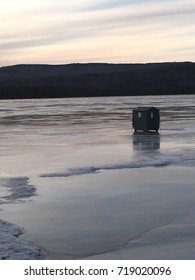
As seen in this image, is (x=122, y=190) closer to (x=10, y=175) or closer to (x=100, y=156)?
(x=10, y=175)

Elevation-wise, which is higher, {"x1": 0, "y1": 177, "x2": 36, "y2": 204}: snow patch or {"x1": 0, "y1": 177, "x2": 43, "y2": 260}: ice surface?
{"x1": 0, "y1": 177, "x2": 36, "y2": 204}: snow patch

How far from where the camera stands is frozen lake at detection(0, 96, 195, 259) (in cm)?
947

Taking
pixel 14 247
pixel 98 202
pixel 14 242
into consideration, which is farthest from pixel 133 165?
pixel 14 247

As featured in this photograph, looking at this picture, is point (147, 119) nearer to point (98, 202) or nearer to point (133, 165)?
point (133, 165)

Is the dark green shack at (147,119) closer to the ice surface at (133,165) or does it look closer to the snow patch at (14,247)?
the ice surface at (133,165)

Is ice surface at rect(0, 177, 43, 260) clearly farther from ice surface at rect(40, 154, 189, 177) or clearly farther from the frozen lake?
ice surface at rect(40, 154, 189, 177)

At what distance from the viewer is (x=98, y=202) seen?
1276 cm

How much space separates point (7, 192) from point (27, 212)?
7.60ft

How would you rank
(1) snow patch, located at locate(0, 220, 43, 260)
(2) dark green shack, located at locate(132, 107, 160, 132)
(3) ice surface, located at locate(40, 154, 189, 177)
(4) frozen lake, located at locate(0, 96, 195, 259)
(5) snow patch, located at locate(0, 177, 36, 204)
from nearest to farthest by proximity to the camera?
(1) snow patch, located at locate(0, 220, 43, 260) < (4) frozen lake, located at locate(0, 96, 195, 259) < (5) snow patch, located at locate(0, 177, 36, 204) < (3) ice surface, located at locate(40, 154, 189, 177) < (2) dark green shack, located at locate(132, 107, 160, 132)

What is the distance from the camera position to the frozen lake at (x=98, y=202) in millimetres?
9469

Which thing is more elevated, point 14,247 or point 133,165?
point 133,165

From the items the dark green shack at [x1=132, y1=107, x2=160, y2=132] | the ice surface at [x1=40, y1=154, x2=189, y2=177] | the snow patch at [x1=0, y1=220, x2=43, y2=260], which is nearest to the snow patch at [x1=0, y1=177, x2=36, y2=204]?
the ice surface at [x1=40, y1=154, x2=189, y2=177]

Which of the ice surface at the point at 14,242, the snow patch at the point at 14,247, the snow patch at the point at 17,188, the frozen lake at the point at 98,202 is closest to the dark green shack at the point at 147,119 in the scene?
the frozen lake at the point at 98,202
